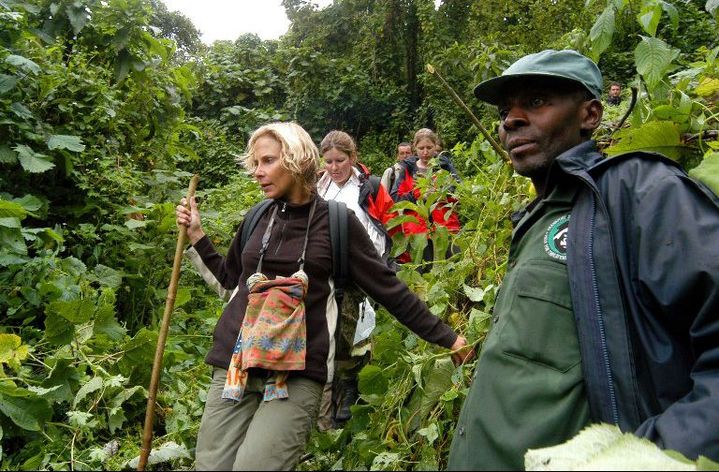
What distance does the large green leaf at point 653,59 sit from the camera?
7.29 ft

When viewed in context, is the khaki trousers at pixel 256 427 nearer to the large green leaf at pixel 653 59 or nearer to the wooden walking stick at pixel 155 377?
the wooden walking stick at pixel 155 377

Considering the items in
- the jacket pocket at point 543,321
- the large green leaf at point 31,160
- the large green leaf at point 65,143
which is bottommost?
the jacket pocket at point 543,321

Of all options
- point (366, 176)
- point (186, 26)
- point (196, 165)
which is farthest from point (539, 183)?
point (186, 26)

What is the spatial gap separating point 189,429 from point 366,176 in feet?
6.47

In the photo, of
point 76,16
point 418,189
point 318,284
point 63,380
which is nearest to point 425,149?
point 418,189

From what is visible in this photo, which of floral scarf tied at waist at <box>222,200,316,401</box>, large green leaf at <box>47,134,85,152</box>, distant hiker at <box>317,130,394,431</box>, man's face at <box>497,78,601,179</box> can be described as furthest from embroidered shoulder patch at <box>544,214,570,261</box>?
large green leaf at <box>47,134,85,152</box>

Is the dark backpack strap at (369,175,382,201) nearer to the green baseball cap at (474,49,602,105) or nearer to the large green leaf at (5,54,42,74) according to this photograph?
the large green leaf at (5,54,42,74)

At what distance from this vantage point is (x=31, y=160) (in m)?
3.91

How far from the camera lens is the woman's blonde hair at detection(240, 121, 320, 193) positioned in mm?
2377

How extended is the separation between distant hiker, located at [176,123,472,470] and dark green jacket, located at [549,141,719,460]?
1.09m

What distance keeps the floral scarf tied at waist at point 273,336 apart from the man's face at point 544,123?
35.7 inches

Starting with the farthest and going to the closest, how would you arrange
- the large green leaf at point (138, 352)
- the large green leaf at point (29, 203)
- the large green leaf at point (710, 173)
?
the large green leaf at point (29, 203), the large green leaf at point (138, 352), the large green leaf at point (710, 173)

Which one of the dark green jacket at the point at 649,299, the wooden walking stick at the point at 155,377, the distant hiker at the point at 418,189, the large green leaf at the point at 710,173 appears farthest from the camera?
the distant hiker at the point at 418,189

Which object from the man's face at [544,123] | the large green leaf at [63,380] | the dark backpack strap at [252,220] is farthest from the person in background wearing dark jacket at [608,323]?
the large green leaf at [63,380]
